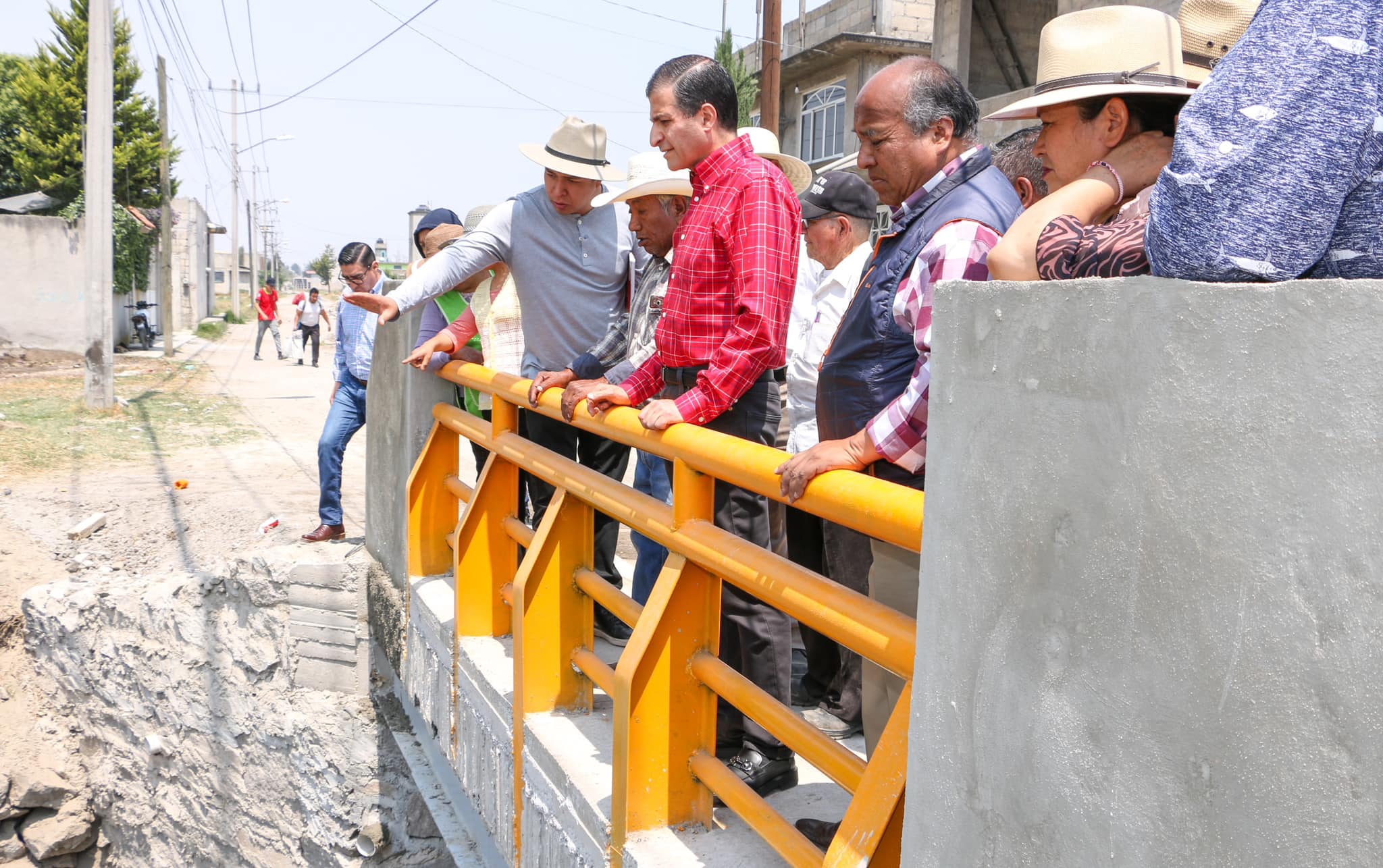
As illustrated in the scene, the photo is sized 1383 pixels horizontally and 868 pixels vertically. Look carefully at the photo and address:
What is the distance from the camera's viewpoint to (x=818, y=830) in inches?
90.1

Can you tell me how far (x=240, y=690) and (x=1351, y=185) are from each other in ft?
19.7

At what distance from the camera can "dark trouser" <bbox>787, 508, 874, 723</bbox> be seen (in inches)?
112

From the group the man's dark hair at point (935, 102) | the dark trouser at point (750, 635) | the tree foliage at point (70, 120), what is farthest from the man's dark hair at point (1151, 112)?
the tree foliage at point (70, 120)

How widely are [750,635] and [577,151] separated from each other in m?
2.04

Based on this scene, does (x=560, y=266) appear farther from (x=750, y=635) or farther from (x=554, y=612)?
(x=750, y=635)

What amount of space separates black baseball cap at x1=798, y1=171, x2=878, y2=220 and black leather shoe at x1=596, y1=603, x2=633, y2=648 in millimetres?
1639

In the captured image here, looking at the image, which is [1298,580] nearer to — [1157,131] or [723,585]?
[1157,131]

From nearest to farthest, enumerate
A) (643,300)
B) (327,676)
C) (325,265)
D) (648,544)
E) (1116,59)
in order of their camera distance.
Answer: (1116,59) → (643,300) → (648,544) → (327,676) → (325,265)

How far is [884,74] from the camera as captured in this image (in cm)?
228

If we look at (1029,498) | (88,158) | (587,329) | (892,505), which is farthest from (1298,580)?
(88,158)

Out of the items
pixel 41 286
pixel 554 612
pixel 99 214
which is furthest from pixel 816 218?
pixel 41 286

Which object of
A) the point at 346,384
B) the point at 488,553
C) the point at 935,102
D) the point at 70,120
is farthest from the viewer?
the point at 70,120

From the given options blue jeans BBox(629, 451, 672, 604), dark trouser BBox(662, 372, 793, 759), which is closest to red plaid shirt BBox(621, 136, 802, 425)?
dark trouser BBox(662, 372, 793, 759)

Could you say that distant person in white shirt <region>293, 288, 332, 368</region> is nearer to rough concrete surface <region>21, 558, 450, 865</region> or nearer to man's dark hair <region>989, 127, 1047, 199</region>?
rough concrete surface <region>21, 558, 450, 865</region>
